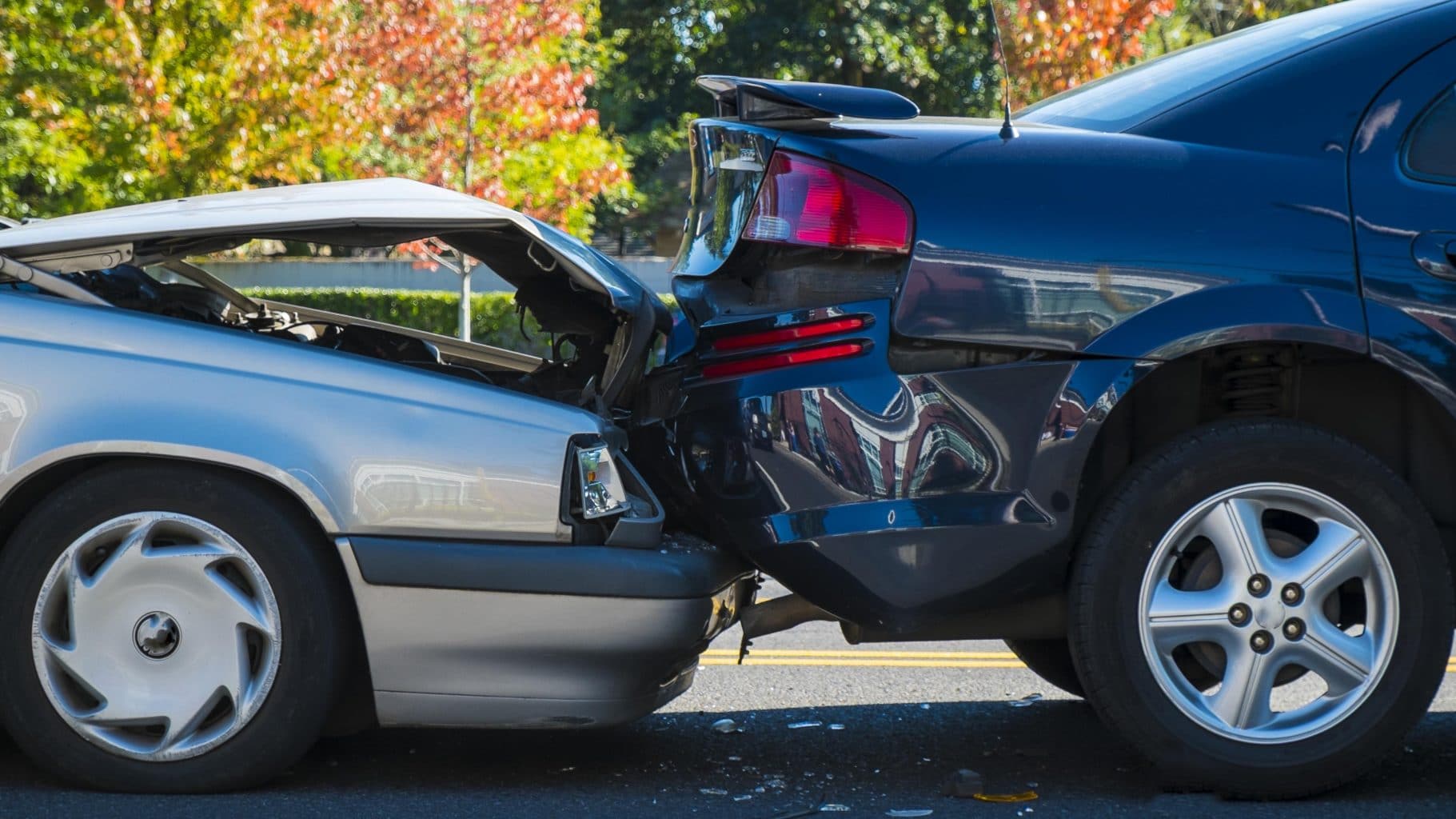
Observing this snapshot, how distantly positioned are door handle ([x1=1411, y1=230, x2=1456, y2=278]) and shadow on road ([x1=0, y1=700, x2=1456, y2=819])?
1.16 m

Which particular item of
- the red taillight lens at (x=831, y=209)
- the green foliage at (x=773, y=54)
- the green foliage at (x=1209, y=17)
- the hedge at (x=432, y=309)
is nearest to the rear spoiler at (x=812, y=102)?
the red taillight lens at (x=831, y=209)

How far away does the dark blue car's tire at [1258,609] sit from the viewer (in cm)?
323

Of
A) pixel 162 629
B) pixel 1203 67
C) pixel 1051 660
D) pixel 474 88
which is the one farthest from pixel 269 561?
pixel 474 88

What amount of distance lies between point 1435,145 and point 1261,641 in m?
1.16

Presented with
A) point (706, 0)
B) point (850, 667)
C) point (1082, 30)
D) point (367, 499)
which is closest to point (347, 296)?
point (1082, 30)

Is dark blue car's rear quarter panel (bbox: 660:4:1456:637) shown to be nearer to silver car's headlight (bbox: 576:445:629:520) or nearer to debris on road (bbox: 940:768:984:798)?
silver car's headlight (bbox: 576:445:629:520)

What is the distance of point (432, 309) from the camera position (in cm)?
1966

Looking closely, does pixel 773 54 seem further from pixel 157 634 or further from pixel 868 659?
pixel 157 634

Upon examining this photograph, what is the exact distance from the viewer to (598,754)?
12.5 ft

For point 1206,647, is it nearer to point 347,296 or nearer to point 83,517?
point 83,517

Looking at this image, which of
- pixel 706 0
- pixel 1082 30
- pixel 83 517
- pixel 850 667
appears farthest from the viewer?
pixel 706 0

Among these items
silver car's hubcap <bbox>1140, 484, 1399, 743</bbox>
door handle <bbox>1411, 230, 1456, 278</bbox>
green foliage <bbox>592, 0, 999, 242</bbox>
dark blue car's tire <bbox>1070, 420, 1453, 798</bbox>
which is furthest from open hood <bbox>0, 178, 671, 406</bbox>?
green foliage <bbox>592, 0, 999, 242</bbox>

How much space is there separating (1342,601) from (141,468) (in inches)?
104

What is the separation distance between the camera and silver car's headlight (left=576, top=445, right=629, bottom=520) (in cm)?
329
